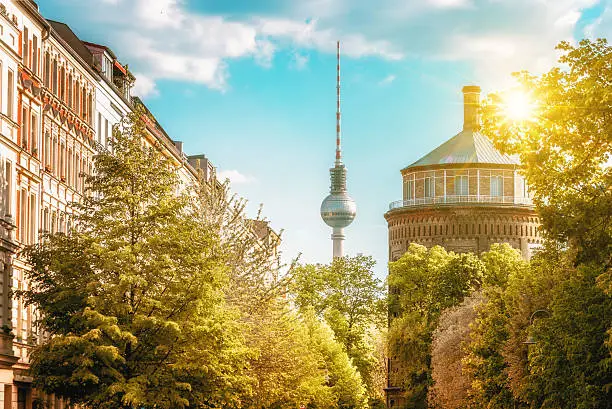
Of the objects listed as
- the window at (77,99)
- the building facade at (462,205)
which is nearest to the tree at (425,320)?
the building facade at (462,205)

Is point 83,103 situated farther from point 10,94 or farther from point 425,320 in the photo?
point 425,320

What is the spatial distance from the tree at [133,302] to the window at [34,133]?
6342 millimetres

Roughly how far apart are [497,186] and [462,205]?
17.0ft

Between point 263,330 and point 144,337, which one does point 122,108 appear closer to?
point 263,330

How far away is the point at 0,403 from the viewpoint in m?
45.5

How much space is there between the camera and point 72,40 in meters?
65.8

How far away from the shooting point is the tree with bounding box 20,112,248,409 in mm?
43500

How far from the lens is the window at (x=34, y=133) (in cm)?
5259

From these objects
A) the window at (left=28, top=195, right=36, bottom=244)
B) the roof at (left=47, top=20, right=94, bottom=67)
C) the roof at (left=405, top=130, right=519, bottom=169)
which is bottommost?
the window at (left=28, top=195, right=36, bottom=244)

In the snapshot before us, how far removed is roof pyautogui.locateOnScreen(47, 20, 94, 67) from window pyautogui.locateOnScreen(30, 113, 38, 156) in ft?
37.0

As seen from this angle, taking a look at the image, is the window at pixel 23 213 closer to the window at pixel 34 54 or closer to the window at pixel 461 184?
the window at pixel 34 54

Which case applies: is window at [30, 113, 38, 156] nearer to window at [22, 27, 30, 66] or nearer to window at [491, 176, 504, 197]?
window at [22, 27, 30, 66]

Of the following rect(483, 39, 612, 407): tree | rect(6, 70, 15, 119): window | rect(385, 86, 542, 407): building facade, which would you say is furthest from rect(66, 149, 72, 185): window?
rect(385, 86, 542, 407): building facade

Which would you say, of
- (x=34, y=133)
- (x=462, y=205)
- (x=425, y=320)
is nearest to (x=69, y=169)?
(x=34, y=133)
